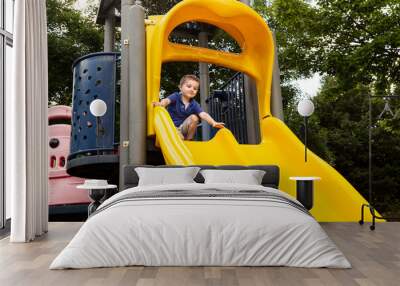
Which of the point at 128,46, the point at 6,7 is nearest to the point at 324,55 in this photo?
the point at 128,46

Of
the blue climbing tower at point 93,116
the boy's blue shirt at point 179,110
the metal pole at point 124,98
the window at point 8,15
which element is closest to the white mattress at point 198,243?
the metal pole at point 124,98

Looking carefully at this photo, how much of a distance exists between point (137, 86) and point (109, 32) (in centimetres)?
287

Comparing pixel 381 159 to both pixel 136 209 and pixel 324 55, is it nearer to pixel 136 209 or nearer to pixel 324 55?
pixel 324 55

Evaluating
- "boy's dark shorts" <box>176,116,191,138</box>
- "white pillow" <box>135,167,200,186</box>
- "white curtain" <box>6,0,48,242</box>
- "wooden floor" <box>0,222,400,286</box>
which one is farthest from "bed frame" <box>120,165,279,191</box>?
"wooden floor" <box>0,222,400,286</box>

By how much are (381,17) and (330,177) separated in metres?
5.27

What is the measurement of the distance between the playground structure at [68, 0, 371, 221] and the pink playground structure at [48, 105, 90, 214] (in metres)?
1.10

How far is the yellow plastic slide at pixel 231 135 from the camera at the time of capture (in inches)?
205

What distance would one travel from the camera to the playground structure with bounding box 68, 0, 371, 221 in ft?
17.2

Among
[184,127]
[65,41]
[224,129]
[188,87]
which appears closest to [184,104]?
[188,87]

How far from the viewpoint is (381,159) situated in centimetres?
1102

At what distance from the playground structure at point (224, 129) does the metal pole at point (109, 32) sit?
2037 millimetres

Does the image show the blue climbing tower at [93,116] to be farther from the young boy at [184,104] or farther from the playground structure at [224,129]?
the young boy at [184,104]

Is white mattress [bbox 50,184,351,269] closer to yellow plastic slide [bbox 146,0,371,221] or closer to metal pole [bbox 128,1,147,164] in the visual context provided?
yellow plastic slide [bbox 146,0,371,221]

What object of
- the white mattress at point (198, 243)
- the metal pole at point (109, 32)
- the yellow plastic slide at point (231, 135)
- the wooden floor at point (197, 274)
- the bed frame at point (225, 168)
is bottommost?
the wooden floor at point (197, 274)
